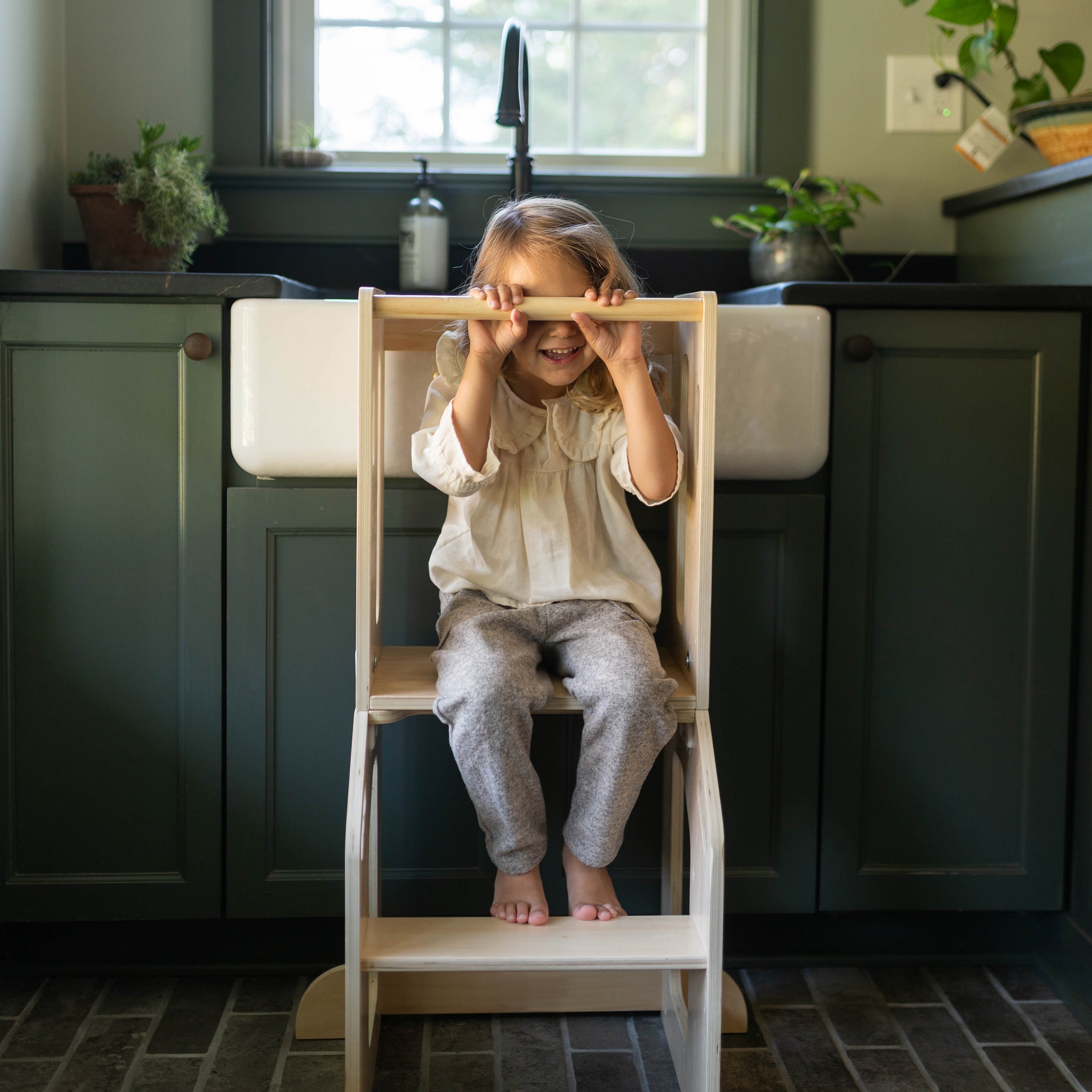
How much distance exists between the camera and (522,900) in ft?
4.19

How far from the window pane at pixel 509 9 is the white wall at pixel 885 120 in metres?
0.44

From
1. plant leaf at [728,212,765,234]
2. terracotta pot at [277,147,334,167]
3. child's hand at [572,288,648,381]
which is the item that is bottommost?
child's hand at [572,288,648,381]

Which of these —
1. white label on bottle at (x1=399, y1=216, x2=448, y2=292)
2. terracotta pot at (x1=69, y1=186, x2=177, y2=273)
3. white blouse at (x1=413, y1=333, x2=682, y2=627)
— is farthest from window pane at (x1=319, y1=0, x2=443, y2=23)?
white blouse at (x1=413, y1=333, x2=682, y2=627)

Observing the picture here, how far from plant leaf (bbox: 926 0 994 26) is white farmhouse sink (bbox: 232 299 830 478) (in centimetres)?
70

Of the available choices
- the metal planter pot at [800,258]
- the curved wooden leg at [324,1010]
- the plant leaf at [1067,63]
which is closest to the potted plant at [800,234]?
the metal planter pot at [800,258]

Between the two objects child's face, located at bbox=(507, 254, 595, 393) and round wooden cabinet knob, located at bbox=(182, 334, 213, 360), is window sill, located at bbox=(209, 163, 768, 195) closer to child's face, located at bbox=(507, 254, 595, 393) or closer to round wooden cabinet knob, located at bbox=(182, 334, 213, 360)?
round wooden cabinet knob, located at bbox=(182, 334, 213, 360)

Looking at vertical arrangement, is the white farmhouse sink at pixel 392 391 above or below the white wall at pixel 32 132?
below

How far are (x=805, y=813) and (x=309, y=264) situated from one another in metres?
1.18

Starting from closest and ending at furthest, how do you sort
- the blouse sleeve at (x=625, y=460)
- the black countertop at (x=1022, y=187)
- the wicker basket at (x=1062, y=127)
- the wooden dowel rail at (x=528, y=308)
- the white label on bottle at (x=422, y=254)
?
the wooden dowel rail at (x=528, y=308)
the blouse sleeve at (x=625, y=460)
the black countertop at (x=1022, y=187)
the wicker basket at (x=1062, y=127)
the white label on bottle at (x=422, y=254)

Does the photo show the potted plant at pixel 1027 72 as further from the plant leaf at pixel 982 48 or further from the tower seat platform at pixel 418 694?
the tower seat platform at pixel 418 694

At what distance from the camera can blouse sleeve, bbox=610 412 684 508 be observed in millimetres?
1303

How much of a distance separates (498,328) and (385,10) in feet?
3.41

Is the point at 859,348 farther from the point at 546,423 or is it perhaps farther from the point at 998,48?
the point at 998,48

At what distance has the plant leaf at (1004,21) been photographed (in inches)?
71.3
